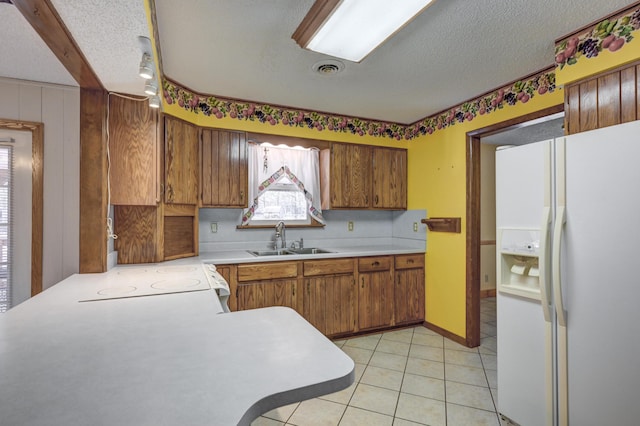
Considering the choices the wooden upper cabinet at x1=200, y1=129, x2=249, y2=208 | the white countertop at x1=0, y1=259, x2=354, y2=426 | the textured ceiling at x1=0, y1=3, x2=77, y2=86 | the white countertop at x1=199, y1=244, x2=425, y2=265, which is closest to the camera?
the white countertop at x1=0, y1=259, x2=354, y2=426

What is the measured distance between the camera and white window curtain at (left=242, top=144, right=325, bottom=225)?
320 cm

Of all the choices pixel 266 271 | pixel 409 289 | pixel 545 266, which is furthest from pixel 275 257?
pixel 545 266

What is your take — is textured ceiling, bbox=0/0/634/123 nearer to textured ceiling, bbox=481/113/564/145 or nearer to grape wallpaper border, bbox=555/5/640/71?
grape wallpaper border, bbox=555/5/640/71

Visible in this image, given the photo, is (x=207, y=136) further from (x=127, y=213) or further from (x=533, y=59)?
(x=533, y=59)

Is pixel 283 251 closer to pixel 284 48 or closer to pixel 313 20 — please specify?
pixel 284 48

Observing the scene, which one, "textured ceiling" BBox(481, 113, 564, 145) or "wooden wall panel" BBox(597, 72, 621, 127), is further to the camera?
"textured ceiling" BBox(481, 113, 564, 145)

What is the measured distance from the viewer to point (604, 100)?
1.73 m

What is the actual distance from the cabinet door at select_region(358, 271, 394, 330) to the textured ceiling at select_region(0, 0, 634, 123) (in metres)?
1.78

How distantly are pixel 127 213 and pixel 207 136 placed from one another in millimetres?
973

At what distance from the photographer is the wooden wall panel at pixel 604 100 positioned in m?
1.63

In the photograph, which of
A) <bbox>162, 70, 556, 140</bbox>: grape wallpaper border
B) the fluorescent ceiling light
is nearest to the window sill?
<bbox>162, 70, 556, 140</bbox>: grape wallpaper border

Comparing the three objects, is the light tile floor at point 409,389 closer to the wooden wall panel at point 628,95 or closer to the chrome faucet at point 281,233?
the chrome faucet at point 281,233

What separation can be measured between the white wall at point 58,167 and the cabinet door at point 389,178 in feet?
8.90

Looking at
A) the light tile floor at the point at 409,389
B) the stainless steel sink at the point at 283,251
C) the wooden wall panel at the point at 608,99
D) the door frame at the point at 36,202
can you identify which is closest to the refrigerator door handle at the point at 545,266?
the wooden wall panel at the point at 608,99
